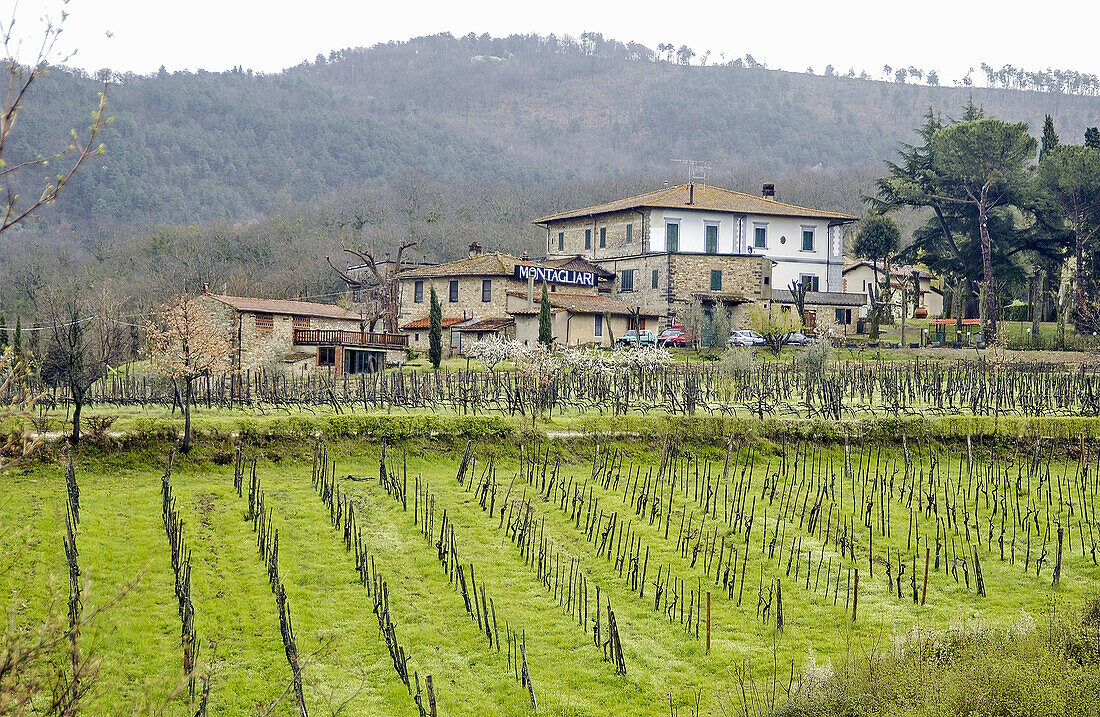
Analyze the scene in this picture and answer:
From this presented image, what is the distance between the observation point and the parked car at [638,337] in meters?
47.7

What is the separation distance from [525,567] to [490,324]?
34.4 metres

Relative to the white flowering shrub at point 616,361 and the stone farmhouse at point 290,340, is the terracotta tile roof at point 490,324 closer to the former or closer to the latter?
the stone farmhouse at point 290,340

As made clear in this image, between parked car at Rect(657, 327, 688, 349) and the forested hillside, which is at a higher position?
the forested hillside

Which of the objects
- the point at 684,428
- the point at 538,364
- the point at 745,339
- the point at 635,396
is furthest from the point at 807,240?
the point at 684,428

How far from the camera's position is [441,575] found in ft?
52.6

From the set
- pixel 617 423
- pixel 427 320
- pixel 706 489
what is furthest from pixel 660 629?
pixel 427 320

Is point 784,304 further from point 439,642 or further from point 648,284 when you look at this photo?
point 439,642

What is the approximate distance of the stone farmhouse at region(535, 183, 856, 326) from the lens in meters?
56.7

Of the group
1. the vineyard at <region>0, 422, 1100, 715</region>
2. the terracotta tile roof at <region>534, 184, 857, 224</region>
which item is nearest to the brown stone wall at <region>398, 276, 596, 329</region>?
the terracotta tile roof at <region>534, 184, 857, 224</region>

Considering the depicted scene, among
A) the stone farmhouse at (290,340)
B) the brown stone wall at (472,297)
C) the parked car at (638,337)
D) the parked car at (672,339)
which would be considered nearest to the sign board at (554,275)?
the brown stone wall at (472,297)

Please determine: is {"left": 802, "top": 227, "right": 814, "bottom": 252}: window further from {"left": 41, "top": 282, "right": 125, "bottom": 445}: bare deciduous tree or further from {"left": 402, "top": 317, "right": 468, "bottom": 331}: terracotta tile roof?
{"left": 41, "top": 282, "right": 125, "bottom": 445}: bare deciduous tree

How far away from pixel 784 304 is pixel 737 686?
4639 centimetres

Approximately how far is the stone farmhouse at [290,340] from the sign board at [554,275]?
9015mm

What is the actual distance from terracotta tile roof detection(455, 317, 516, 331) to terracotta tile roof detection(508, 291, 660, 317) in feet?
2.70
